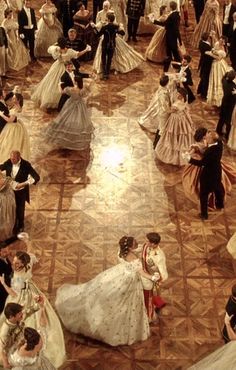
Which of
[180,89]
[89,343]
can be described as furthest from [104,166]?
[89,343]

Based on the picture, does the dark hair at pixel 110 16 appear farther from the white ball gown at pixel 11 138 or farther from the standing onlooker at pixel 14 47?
the white ball gown at pixel 11 138

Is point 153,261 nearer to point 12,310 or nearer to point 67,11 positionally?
point 12,310

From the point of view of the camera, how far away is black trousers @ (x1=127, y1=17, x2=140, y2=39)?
12.9 metres

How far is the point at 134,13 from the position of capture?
502 inches

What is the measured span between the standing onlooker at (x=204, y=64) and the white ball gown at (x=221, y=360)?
559 cm

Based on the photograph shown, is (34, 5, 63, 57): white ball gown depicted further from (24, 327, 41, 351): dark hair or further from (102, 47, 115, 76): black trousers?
(24, 327, 41, 351): dark hair

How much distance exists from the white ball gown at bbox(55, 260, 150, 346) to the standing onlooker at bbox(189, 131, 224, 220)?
214cm

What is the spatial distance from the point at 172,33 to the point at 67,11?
1916mm

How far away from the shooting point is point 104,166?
32.1ft

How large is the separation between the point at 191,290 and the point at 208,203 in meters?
1.50

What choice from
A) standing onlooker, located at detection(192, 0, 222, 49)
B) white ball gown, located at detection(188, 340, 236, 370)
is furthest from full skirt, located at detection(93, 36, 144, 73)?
white ball gown, located at detection(188, 340, 236, 370)

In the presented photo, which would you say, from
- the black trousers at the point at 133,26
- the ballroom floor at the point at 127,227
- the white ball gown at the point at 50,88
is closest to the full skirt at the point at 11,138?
the ballroom floor at the point at 127,227

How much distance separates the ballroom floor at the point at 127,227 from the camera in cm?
723

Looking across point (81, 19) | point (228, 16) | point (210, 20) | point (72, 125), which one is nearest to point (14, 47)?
point (81, 19)
